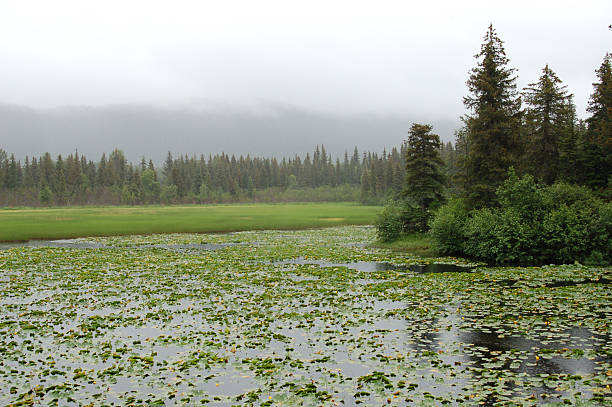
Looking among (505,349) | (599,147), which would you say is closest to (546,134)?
(599,147)

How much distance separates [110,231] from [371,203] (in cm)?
11063

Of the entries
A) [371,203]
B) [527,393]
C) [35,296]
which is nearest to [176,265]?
[35,296]

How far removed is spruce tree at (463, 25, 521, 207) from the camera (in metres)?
39.3

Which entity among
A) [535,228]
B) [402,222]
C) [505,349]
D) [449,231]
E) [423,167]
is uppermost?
[423,167]

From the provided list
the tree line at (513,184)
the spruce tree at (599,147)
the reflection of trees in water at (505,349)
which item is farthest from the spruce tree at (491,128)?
the reflection of trees in water at (505,349)

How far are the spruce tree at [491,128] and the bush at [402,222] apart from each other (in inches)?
295

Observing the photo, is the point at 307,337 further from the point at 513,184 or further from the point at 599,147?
the point at 599,147

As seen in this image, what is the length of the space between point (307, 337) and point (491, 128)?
3015cm

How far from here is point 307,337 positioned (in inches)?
615

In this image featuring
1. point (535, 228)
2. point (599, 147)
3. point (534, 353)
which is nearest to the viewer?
point (534, 353)

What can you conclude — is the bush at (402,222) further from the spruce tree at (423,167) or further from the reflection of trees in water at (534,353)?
the reflection of trees in water at (534,353)

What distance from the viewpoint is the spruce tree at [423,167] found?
46781 mm

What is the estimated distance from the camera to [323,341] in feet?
49.6

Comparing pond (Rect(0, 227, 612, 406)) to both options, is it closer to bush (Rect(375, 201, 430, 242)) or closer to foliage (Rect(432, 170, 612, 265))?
foliage (Rect(432, 170, 612, 265))
